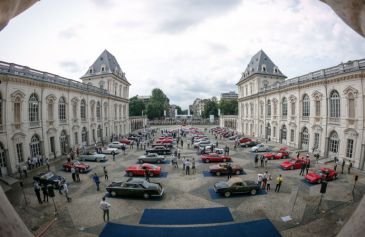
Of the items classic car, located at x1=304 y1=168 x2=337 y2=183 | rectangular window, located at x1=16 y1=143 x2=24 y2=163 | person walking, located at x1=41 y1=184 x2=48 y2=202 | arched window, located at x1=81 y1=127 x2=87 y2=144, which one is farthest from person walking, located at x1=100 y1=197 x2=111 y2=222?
arched window, located at x1=81 y1=127 x2=87 y2=144

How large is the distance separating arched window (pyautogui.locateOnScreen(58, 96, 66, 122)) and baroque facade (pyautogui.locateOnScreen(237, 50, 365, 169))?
37.2 metres

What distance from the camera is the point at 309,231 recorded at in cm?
1120

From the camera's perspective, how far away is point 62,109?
31.9 metres

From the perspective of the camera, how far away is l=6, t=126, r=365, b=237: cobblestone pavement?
1188 cm

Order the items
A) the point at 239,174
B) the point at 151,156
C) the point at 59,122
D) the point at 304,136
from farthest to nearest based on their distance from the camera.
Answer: the point at 304,136, the point at 59,122, the point at 151,156, the point at 239,174

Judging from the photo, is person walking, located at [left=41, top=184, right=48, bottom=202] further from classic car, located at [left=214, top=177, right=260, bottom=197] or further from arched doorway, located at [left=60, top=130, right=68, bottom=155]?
arched doorway, located at [left=60, top=130, right=68, bottom=155]

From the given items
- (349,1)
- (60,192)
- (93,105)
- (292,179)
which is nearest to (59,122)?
(93,105)

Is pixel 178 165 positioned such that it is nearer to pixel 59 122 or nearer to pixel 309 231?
pixel 309 231

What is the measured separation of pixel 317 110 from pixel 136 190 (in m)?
28.2

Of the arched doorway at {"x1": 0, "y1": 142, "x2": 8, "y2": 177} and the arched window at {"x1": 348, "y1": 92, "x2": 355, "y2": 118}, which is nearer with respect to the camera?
the arched doorway at {"x1": 0, "y1": 142, "x2": 8, "y2": 177}

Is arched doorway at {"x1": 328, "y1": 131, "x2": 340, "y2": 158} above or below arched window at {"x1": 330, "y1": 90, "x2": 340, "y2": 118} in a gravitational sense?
below

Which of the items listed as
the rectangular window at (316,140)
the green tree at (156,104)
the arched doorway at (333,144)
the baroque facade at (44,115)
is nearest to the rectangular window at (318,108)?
the rectangular window at (316,140)

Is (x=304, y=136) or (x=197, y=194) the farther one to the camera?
(x=304, y=136)

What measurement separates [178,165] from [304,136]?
21.7m
